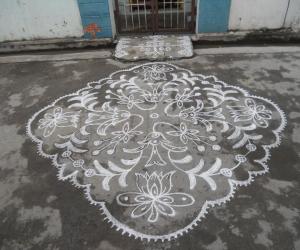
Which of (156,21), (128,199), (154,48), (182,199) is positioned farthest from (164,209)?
(156,21)

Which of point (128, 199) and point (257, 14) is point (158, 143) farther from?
point (257, 14)

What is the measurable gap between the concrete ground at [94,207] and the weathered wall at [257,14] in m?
1.08

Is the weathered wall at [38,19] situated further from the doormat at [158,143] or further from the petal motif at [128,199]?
the petal motif at [128,199]

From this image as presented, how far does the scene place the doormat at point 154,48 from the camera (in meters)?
3.87

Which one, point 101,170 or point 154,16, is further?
point 154,16

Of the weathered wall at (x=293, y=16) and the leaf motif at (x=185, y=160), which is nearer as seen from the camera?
the leaf motif at (x=185, y=160)

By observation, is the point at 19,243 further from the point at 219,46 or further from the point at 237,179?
the point at 219,46

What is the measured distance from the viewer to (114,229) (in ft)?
6.16

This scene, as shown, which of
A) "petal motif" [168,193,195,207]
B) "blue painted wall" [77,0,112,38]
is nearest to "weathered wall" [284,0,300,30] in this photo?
"blue painted wall" [77,0,112,38]

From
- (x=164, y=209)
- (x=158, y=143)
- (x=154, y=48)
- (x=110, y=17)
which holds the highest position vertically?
(x=110, y=17)

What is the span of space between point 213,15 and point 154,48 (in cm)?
94

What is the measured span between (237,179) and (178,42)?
255cm

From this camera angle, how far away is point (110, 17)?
4137 millimetres

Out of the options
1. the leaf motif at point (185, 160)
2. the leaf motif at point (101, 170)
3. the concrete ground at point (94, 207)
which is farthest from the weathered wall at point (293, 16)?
the leaf motif at point (101, 170)
